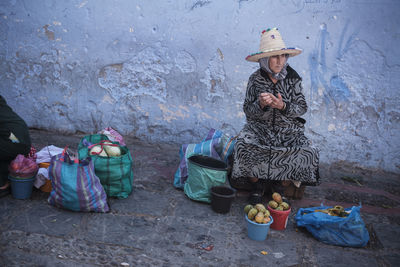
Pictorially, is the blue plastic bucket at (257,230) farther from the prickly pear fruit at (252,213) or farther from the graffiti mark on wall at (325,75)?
the graffiti mark on wall at (325,75)

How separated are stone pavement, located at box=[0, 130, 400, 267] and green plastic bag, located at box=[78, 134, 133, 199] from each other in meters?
0.11

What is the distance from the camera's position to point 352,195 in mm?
4242

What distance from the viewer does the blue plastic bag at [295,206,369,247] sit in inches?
113

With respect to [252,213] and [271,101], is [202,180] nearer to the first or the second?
[252,213]

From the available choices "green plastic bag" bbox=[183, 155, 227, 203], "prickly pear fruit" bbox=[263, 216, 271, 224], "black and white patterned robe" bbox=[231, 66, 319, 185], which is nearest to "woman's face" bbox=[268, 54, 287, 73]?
"black and white patterned robe" bbox=[231, 66, 319, 185]

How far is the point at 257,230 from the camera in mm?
2889

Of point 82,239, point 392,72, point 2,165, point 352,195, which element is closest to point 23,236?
point 82,239

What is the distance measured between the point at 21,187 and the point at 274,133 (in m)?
2.66

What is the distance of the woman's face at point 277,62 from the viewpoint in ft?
11.6

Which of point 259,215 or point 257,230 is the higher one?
point 259,215

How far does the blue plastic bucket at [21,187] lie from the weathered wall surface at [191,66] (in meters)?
2.26

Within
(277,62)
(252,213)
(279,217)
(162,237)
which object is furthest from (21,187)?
(277,62)

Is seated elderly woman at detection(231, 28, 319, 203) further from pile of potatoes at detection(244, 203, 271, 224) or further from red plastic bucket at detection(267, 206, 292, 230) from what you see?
pile of potatoes at detection(244, 203, 271, 224)

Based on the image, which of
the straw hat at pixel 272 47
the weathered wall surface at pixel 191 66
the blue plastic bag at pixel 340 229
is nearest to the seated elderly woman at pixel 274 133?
the straw hat at pixel 272 47
